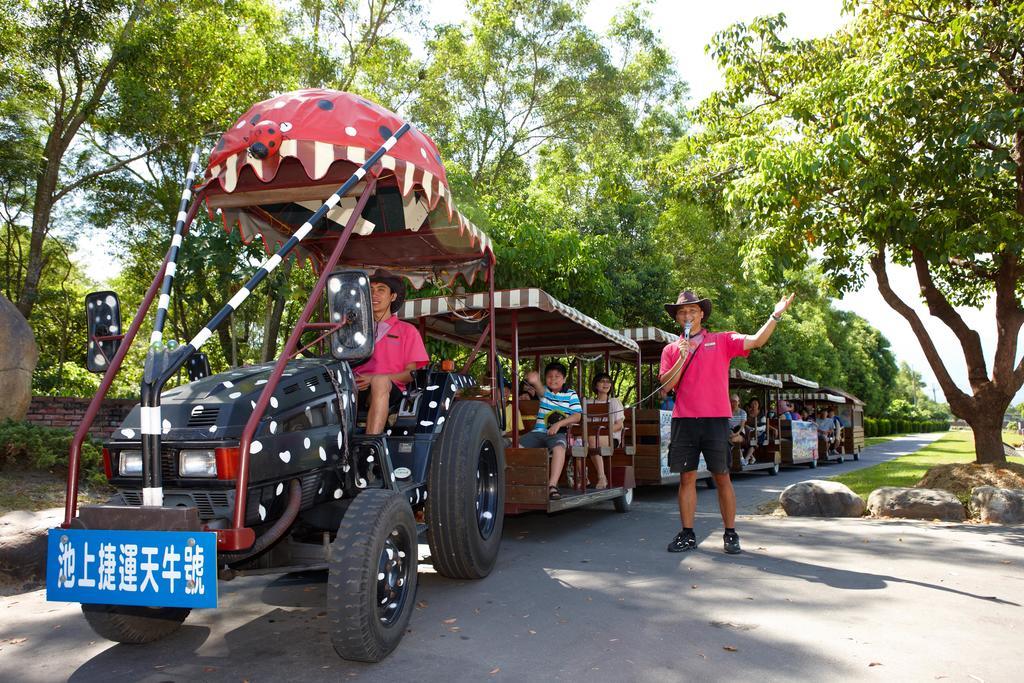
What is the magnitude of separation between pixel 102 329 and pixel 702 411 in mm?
4277

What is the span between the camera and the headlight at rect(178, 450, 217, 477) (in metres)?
3.63

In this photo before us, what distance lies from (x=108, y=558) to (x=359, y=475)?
159 cm

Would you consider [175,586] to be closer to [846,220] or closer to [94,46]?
[846,220]

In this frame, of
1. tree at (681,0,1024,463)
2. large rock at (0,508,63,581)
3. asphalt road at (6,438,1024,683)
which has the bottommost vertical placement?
asphalt road at (6,438,1024,683)

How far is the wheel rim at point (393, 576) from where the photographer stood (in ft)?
12.6

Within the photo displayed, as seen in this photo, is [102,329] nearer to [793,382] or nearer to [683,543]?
[683,543]

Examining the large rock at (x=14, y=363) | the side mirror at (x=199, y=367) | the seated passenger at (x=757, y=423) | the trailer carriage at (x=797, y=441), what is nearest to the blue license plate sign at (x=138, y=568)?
the side mirror at (x=199, y=367)

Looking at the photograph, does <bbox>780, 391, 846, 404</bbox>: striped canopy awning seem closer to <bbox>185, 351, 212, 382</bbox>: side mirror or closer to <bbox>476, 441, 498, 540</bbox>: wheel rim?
<bbox>476, 441, 498, 540</bbox>: wheel rim

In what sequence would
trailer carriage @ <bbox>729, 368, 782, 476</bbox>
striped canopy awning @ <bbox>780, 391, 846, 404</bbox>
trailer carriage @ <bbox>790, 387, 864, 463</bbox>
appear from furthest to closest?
trailer carriage @ <bbox>790, 387, 864, 463</bbox> → striped canopy awning @ <bbox>780, 391, 846, 404</bbox> → trailer carriage @ <bbox>729, 368, 782, 476</bbox>

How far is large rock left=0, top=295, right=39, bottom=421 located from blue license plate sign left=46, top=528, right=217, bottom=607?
27.2ft

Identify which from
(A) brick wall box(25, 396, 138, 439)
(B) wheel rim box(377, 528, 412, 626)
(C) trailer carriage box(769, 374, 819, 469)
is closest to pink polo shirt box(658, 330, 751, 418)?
(B) wheel rim box(377, 528, 412, 626)

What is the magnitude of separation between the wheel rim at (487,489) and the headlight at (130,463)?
2437 millimetres

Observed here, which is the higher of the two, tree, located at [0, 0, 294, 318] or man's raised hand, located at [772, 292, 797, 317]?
tree, located at [0, 0, 294, 318]

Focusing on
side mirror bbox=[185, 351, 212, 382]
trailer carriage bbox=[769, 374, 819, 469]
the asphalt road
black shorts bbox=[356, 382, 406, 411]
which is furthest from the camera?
trailer carriage bbox=[769, 374, 819, 469]
